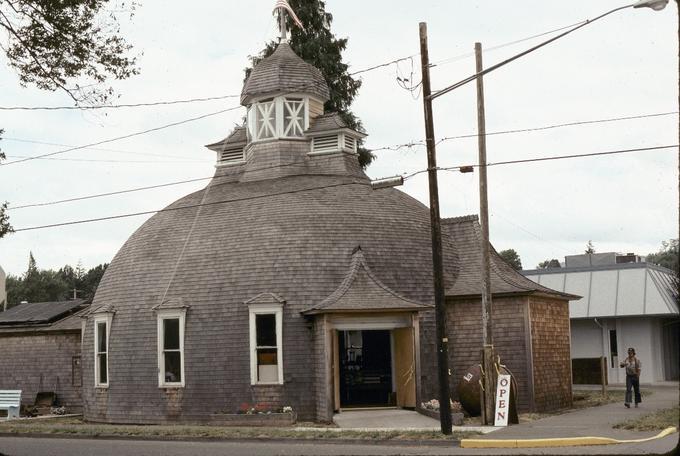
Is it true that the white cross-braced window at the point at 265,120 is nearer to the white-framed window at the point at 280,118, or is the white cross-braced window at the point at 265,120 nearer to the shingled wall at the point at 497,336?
the white-framed window at the point at 280,118

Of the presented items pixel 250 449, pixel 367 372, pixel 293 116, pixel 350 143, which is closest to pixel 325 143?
pixel 350 143

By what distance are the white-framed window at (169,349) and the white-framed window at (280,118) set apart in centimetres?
801

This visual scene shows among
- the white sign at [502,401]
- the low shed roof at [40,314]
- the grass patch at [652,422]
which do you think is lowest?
the grass patch at [652,422]

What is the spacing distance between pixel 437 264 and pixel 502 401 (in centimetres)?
457

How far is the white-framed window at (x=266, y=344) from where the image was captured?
82.7 feet

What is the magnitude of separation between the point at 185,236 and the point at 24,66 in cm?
1263

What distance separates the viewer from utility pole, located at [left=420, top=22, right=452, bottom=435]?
64.1 ft

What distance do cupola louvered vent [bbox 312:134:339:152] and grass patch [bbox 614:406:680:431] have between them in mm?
13933

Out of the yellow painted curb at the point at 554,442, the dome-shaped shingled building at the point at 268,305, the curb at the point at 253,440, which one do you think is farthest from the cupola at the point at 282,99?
the yellow painted curb at the point at 554,442

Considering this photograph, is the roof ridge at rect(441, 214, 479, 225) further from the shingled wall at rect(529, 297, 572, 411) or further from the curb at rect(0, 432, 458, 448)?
the curb at rect(0, 432, 458, 448)

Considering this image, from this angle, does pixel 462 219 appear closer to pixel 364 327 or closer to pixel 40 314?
pixel 364 327

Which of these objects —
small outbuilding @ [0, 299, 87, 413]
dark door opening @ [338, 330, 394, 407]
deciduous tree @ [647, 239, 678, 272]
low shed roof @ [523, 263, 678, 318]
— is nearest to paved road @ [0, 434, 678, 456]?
dark door opening @ [338, 330, 394, 407]

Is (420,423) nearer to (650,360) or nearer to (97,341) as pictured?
(97,341)

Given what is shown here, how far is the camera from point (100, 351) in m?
28.3
